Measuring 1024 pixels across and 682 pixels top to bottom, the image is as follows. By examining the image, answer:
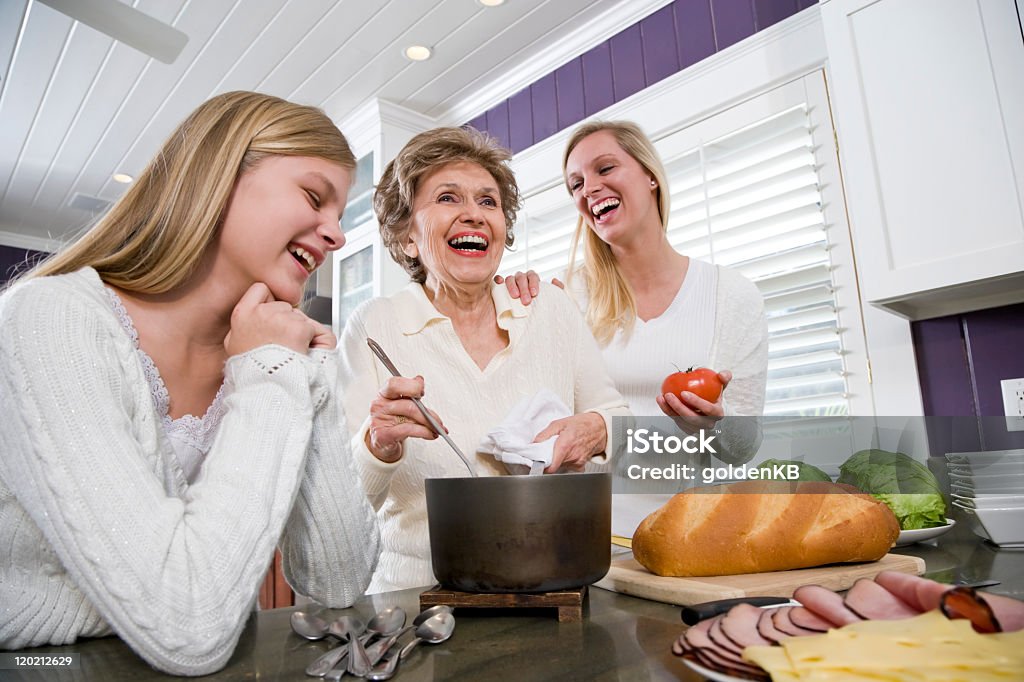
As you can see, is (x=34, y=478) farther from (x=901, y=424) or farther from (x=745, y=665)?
(x=901, y=424)

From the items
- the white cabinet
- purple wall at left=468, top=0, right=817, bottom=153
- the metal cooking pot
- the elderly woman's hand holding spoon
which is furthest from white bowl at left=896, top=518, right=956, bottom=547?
purple wall at left=468, top=0, right=817, bottom=153

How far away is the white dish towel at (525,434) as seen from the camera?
1146 millimetres

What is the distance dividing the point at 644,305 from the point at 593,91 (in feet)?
5.17

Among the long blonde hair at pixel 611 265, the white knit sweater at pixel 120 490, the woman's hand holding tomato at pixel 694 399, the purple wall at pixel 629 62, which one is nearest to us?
the white knit sweater at pixel 120 490

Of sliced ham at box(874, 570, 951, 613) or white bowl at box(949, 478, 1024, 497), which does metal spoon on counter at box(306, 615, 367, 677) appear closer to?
sliced ham at box(874, 570, 951, 613)

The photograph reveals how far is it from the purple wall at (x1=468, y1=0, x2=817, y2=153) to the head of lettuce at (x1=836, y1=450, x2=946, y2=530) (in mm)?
1884

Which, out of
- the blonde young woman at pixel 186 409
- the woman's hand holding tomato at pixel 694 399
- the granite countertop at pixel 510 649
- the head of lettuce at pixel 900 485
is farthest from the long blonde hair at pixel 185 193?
the head of lettuce at pixel 900 485

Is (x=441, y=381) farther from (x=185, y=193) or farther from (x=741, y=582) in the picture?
(x=741, y=582)

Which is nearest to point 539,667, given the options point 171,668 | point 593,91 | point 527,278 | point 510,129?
point 171,668

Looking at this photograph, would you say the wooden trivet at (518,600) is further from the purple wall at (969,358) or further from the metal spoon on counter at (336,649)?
the purple wall at (969,358)

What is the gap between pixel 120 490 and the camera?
62 centimetres

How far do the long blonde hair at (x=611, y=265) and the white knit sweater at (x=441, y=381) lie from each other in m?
0.37

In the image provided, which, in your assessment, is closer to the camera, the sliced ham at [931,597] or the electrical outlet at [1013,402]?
the sliced ham at [931,597]

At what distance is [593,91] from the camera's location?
125 inches
